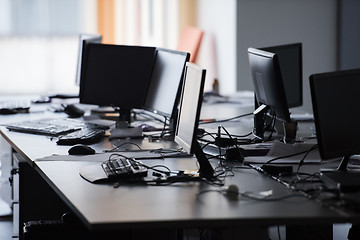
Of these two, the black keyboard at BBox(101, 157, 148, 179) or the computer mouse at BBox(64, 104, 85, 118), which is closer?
the black keyboard at BBox(101, 157, 148, 179)

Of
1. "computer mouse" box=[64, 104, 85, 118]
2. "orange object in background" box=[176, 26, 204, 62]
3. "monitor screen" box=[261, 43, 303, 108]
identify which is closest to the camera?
"monitor screen" box=[261, 43, 303, 108]

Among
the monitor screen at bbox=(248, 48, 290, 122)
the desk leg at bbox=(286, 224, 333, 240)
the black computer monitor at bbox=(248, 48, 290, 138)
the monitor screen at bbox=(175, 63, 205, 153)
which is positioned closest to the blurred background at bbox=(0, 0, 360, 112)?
the black computer monitor at bbox=(248, 48, 290, 138)

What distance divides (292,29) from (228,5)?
2.20 feet

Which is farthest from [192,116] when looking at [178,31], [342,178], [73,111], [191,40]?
[178,31]

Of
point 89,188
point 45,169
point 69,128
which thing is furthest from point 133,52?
point 89,188

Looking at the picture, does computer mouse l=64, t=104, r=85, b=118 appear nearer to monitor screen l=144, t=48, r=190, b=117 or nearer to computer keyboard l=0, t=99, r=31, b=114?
computer keyboard l=0, t=99, r=31, b=114

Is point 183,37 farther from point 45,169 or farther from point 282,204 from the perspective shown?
point 282,204

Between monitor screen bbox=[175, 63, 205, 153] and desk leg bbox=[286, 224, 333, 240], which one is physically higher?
monitor screen bbox=[175, 63, 205, 153]

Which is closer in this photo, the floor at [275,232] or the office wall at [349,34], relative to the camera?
the floor at [275,232]

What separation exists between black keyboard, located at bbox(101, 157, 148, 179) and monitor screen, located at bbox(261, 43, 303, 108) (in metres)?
1.24

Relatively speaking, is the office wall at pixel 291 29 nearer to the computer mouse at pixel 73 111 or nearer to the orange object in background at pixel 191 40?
the orange object in background at pixel 191 40

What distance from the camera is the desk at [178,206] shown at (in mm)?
2025

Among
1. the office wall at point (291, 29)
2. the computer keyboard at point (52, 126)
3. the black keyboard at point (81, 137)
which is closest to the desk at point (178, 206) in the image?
the black keyboard at point (81, 137)

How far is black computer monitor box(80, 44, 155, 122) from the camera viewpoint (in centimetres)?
385
